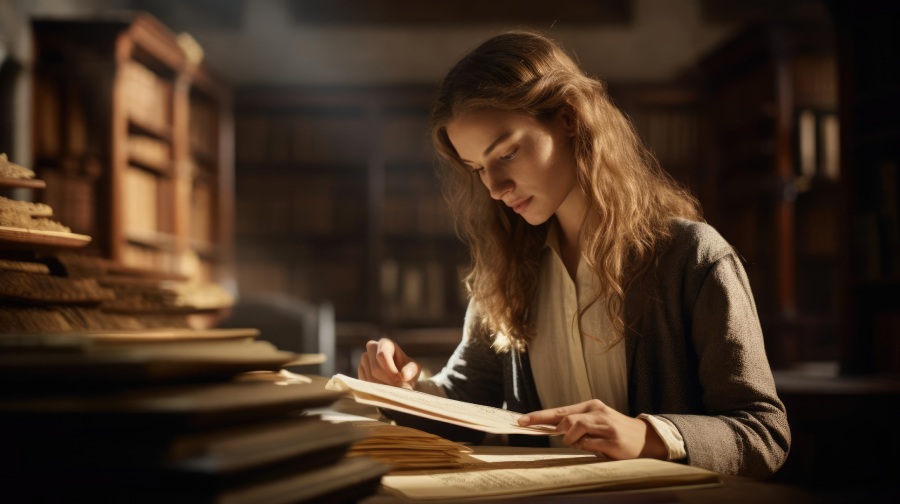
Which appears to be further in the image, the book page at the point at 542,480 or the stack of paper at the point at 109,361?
the book page at the point at 542,480

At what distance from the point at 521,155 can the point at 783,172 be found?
12.4 ft

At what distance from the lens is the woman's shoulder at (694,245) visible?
46.4 inches

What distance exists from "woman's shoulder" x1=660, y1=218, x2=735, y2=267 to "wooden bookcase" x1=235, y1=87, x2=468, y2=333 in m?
4.25

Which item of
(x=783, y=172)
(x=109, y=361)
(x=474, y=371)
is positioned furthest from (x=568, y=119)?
(x=783, y=172)

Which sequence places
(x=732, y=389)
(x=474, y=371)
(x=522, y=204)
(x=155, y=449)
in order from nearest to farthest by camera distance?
(x=155, y=449) → (x=732, y=389) → (x=522, y=204) → (x=474, y=371)

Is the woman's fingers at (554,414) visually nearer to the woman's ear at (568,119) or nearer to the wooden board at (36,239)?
the wooden board at (36,239)

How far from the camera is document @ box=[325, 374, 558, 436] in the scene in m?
0.81

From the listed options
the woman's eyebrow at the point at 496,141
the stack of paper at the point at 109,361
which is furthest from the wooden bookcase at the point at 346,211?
the stack of paper at the point at 109,361

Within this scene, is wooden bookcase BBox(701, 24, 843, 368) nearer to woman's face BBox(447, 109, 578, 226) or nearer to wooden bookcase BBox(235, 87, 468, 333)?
wooden bookcase BBox(235, 87, 468, 333)

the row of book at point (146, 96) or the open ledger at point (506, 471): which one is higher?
the row of book at point (146, 96)

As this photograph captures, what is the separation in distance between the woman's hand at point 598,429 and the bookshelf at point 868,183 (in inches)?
95.4

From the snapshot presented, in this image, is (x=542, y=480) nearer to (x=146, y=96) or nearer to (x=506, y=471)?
(x=506, y=471)

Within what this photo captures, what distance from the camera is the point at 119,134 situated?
3639 mm

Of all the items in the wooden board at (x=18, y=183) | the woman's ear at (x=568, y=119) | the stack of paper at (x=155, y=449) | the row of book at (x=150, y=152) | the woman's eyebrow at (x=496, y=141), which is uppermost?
the row of book at (x=150, y=152)
